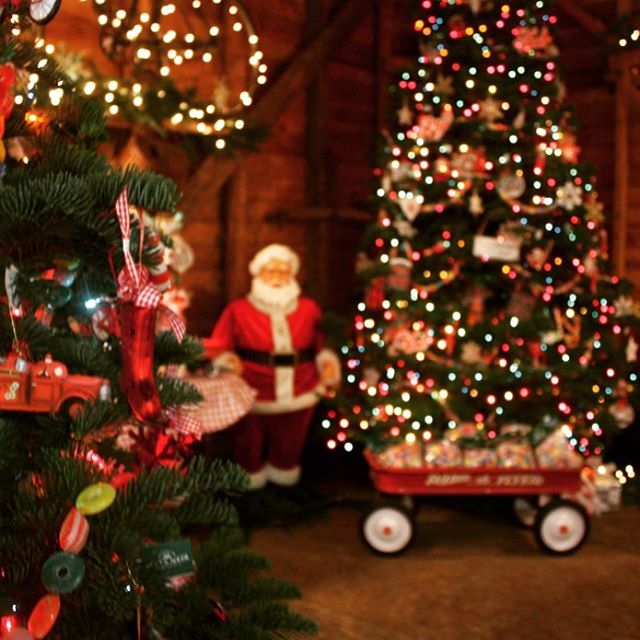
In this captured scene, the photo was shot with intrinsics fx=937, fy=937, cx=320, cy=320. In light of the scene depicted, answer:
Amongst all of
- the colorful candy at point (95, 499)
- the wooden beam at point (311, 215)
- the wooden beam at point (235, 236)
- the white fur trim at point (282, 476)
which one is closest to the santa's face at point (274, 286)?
the wooden beam at point (235, 236)

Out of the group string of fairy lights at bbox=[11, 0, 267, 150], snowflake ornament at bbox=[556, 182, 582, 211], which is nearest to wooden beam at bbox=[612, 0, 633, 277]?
snowflake ornament at bbox=[556, 182, 582, 211]

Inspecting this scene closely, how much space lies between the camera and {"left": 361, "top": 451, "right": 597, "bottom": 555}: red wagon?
431 cm

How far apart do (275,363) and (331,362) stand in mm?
321

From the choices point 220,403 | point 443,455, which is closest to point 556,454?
point 443,455

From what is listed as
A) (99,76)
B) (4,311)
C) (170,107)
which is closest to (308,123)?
(170,107)

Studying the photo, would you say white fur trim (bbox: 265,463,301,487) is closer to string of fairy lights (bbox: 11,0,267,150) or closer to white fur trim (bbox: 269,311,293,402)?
white fur trim (bbox: 269,311,293,402)

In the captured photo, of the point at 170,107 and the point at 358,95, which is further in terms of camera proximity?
the point at 358,95

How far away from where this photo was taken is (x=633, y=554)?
4445mm

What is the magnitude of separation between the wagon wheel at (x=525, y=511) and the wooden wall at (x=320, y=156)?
1.95 meters

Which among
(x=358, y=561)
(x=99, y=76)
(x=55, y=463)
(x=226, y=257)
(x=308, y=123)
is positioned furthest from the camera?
(x=308, y=123)

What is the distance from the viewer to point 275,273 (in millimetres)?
5371

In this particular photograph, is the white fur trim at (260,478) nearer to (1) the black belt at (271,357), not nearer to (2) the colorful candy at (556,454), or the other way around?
(1) the black belt at (271,357)

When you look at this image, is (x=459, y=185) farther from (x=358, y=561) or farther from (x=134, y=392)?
(x=134, y=392)

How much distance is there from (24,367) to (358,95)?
5.41 meters
